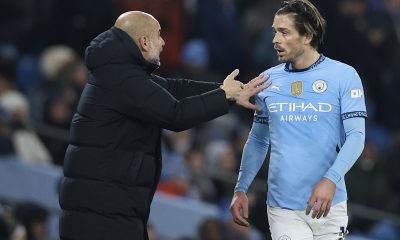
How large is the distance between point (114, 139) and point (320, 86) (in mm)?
1197

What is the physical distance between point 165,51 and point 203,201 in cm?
212

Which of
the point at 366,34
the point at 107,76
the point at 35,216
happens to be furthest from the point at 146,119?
the point at 366,34

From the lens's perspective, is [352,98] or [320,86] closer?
[352,98]

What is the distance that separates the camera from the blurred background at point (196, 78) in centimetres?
1210

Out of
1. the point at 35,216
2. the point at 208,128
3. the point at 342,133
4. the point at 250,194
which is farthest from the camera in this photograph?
the point at 208,128

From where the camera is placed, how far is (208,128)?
1338 cm

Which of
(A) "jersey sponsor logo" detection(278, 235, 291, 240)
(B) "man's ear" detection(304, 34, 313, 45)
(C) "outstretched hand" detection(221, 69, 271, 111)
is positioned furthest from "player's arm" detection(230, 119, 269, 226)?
(B) "man's ear" detection(304, 34, 313, 45)

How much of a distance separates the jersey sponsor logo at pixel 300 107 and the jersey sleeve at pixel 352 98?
0.31ft

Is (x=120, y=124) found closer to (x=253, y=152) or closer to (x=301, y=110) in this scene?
(x=253, y=152)

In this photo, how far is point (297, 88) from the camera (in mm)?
7051

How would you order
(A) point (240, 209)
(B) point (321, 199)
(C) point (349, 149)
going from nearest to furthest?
(B) point (321, 199)
(C) point (349, 149)
(A) point (240, 209)

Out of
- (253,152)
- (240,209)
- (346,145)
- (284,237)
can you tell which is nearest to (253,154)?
(253,152)

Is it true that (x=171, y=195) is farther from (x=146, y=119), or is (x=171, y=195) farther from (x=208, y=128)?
(x=146, y=119)

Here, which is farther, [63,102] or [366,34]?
[366,34]
